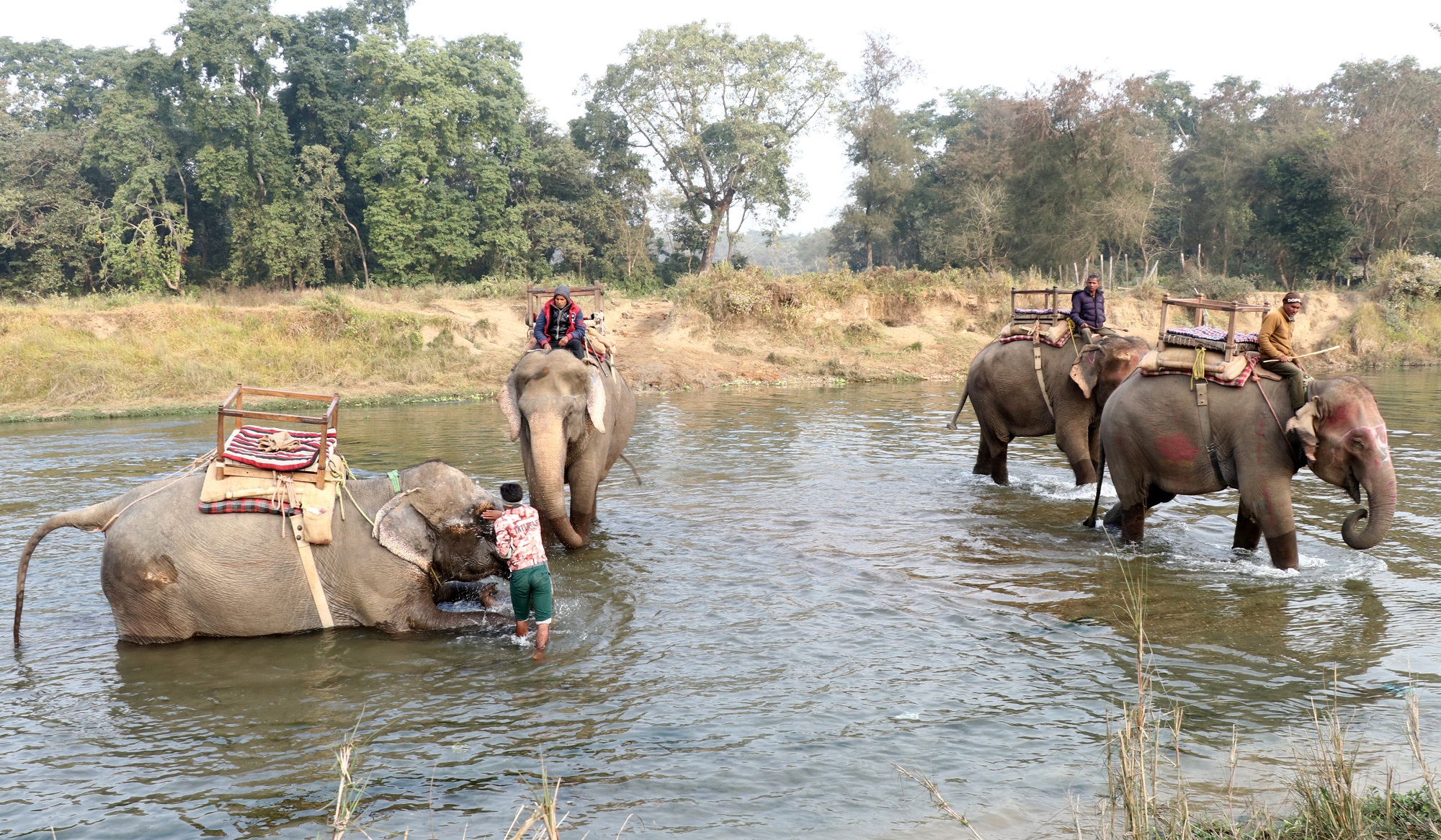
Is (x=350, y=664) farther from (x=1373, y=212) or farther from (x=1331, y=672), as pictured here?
(x=1373, y=212)

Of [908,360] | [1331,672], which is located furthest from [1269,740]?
[908,360]

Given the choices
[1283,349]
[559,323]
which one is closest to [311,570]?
[559,323]

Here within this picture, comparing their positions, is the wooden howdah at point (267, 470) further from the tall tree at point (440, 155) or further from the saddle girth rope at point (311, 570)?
the tall tree at point (440, 155)

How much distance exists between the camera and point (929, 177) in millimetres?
50594

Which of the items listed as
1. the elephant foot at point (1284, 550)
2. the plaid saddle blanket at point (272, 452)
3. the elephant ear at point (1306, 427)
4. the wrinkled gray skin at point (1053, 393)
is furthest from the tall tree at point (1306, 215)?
the plaid saddle blanket at point (272, 452)

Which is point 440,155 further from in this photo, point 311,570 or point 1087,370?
point 311,570

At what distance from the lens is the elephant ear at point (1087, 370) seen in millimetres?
10992

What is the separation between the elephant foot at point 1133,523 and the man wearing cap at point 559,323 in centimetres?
535

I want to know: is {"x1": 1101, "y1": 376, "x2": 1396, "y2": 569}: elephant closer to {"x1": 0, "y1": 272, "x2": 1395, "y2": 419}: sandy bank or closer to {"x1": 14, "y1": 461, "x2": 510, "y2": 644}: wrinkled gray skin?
{"x1": 14, "y1": 461, "x2": 510, "y2": 644}: wrinkled gray skin

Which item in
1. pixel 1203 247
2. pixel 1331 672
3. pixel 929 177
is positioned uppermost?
pixel 929 177

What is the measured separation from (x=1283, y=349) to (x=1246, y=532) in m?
1.81

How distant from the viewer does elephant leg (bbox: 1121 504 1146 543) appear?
9.23 metres

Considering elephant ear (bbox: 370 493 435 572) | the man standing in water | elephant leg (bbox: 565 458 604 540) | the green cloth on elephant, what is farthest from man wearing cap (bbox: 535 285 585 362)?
the green cloth on elephant

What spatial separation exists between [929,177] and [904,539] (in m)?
43.8
